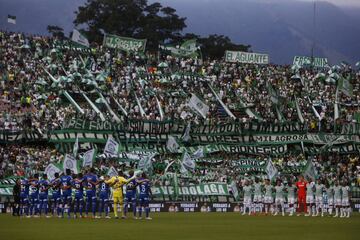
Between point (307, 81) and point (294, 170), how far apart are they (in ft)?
60.7

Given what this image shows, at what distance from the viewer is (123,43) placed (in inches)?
3465

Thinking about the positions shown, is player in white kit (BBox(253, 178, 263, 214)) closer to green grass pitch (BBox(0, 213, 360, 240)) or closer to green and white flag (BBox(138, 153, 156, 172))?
green grass pitch (BBox(0, 213, 360, 240))

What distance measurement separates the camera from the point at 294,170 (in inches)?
2763

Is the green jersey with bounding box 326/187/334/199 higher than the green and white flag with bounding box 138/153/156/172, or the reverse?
the green and white flag with bounding box 138/153/156/172

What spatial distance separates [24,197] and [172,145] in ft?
87.8

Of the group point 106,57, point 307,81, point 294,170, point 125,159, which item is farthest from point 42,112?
point 307,81

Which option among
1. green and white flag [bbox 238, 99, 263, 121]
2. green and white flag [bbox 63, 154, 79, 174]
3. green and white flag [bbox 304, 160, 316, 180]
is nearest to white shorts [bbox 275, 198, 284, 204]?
green and white flag [bbox 304, 160, 316, 180]

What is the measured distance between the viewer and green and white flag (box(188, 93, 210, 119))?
7321cm

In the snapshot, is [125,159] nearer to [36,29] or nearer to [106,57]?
[106,57]

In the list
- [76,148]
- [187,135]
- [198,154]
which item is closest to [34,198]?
[76,148]

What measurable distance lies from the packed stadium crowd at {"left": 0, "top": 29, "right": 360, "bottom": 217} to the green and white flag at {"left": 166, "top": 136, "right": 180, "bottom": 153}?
1644 millimetres

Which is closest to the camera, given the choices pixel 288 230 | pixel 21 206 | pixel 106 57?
pixel 288 230

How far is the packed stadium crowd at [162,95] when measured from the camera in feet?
216

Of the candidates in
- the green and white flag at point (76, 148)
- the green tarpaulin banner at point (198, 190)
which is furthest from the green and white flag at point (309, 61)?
the green and white flag at point (76, 148)
